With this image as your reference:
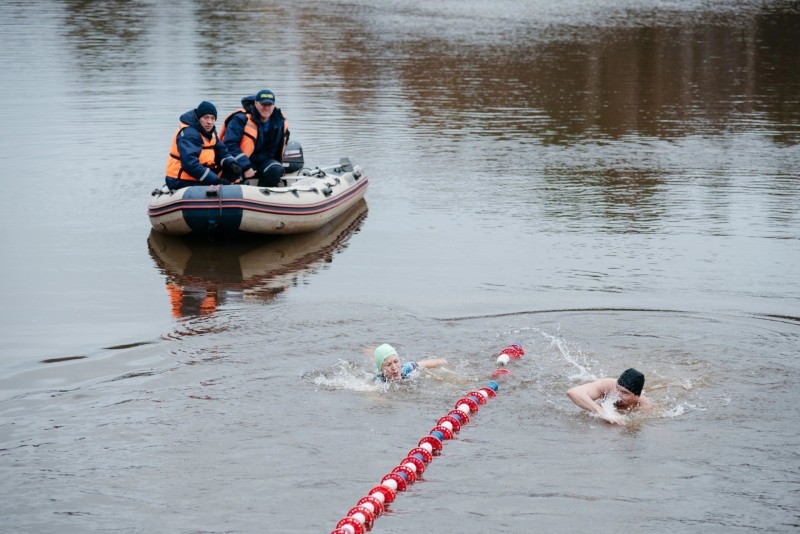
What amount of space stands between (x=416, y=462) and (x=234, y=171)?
325 inches

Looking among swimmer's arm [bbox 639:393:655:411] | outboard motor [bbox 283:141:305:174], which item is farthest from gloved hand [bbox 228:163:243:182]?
swimmer's arm [bbox 639:393:655:411]

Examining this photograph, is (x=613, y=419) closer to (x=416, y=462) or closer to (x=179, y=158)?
(x=416, y=462)

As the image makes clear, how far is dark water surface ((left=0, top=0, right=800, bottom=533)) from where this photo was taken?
8477mm

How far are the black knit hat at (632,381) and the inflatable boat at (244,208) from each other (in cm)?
717

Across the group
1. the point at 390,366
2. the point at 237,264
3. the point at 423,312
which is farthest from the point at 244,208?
the point at 390,366

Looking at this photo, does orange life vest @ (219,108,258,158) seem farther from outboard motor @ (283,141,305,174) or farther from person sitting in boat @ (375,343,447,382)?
person sitting in boat @ (375,343,447,382)

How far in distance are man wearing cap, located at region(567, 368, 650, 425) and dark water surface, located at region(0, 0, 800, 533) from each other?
19cm

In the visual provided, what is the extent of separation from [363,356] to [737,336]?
392cm

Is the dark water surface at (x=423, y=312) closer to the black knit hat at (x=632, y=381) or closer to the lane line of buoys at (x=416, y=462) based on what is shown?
the lane line of buoys at (x=416, y=462)

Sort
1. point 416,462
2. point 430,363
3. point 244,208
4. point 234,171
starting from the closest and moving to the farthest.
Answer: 1. point 416,462
2. point 430,363
3. point 244,208
4. point 234,171

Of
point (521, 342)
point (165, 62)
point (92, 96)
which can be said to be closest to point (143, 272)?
point (521, 342)

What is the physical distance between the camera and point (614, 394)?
394 inches

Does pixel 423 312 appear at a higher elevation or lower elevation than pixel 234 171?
lower

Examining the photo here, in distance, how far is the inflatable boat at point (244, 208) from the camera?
50.3ft
